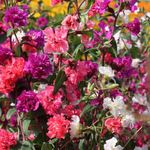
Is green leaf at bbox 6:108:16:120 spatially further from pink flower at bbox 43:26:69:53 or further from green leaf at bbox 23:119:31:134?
pink flower at bbox 43:26:69:53

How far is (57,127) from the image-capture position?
210cm

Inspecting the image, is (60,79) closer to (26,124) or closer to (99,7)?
(26,124)

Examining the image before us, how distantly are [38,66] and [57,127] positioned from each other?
233 millimetres

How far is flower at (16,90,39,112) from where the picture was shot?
207cm

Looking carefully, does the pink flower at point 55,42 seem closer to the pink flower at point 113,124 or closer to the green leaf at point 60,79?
the green leaf at point 60,79

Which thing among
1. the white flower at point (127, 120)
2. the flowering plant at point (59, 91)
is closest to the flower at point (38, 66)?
the flowering plant at point (59, 91)

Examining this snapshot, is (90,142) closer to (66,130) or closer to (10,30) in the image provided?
(66,130)

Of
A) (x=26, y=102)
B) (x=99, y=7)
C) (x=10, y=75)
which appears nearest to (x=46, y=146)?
(x=26, y=102)

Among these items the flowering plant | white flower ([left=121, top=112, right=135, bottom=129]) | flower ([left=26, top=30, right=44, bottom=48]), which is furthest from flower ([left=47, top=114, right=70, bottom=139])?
flower ([left=26, top=30, right=44, bottom=48])

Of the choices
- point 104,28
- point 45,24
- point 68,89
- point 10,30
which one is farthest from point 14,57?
point 45,24

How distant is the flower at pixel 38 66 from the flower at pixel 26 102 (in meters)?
0.07

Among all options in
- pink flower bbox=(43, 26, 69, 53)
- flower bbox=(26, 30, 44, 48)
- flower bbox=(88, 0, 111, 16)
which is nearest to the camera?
pink flower bbox=(43, 26, 69, 53)

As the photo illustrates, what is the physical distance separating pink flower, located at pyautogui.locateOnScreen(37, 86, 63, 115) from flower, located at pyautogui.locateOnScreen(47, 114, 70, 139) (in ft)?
0.11

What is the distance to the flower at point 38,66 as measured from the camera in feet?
6.82
